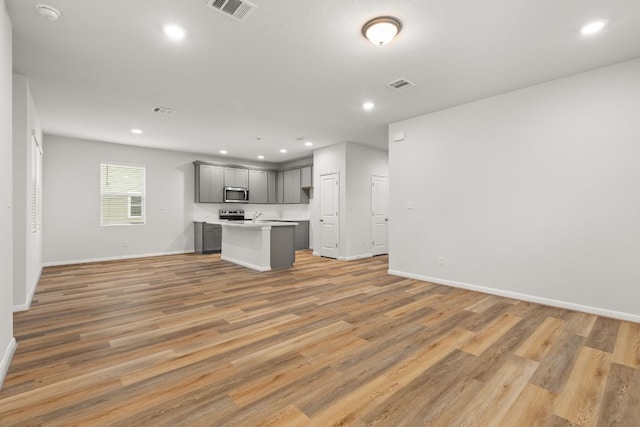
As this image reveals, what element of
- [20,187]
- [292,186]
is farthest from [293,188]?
[20,187]

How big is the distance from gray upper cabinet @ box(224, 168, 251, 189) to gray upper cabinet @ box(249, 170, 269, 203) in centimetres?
17

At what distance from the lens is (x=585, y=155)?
343cm

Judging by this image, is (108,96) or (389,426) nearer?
(389,426)

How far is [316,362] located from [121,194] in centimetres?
702

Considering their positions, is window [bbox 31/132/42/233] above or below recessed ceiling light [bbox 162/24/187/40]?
below

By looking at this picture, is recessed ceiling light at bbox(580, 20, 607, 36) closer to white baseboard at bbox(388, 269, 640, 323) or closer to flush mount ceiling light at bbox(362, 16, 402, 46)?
flush mount ceiling light at bbox(362, 16, 402, 46)

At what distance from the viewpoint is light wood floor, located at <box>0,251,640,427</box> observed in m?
1.73

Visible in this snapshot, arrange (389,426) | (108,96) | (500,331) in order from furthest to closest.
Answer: (108,96) < (500,331) < (389,426)

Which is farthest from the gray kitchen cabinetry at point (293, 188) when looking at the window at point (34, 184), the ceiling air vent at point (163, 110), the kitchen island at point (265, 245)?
the window at point (34, 184)

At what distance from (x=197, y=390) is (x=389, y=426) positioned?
123 cm

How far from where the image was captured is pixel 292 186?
29.8ft

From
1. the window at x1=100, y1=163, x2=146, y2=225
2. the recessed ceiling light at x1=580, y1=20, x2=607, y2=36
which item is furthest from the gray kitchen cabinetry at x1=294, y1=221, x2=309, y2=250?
the recessed ceiling light at x1=580, y1=20, x2=607, y2=36

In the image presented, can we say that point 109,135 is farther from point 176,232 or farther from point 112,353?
point 112,353

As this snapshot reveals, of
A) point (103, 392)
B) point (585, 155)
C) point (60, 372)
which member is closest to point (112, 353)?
point (60, 372)
